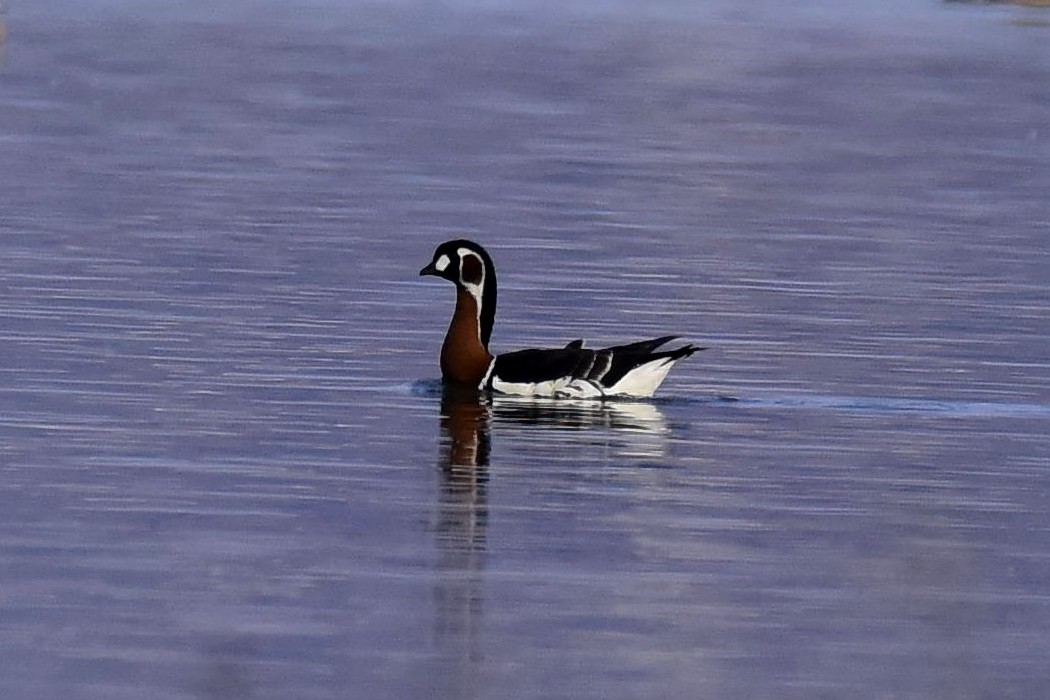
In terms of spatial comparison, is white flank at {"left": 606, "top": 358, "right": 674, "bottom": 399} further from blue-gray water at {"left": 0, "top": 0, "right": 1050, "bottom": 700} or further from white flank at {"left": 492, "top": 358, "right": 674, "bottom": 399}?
blue-gray water at {"left": 0, "top": 0, "right": 1050, "bottom": 700}

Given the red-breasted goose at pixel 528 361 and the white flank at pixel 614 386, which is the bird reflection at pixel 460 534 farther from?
the white flank at pixel 614 386

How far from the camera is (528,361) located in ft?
59.4

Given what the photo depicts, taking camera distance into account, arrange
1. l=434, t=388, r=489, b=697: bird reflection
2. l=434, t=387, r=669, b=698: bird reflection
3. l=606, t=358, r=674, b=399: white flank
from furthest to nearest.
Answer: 1. l=606, t=358, r=674, b=399: white flank
2. l=434, t=387, r=669, b=698: bird reflection
3. l=434, t=388, r=489, b=697: bird reflection

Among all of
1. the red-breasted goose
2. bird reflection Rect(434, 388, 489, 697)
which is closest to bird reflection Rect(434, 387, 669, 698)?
bird reflection Rect(434, 388, 489, 697)

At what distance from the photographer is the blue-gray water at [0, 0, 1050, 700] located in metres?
11.0

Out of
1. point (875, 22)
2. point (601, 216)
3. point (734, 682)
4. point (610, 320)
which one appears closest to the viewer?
point (734, 682)

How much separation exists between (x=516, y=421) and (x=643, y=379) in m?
0.98

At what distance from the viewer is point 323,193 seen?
31.2 metres

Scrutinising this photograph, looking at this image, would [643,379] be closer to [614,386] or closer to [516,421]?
[614,386]

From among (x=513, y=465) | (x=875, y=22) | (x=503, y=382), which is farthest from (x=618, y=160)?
(x=875, y=22)

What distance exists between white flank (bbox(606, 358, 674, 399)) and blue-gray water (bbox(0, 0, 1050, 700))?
16cm

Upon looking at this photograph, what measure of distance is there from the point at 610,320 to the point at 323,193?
32.2ft

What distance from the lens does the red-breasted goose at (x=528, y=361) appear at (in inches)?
703

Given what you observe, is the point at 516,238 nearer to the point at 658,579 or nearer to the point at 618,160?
the point at 618,160
